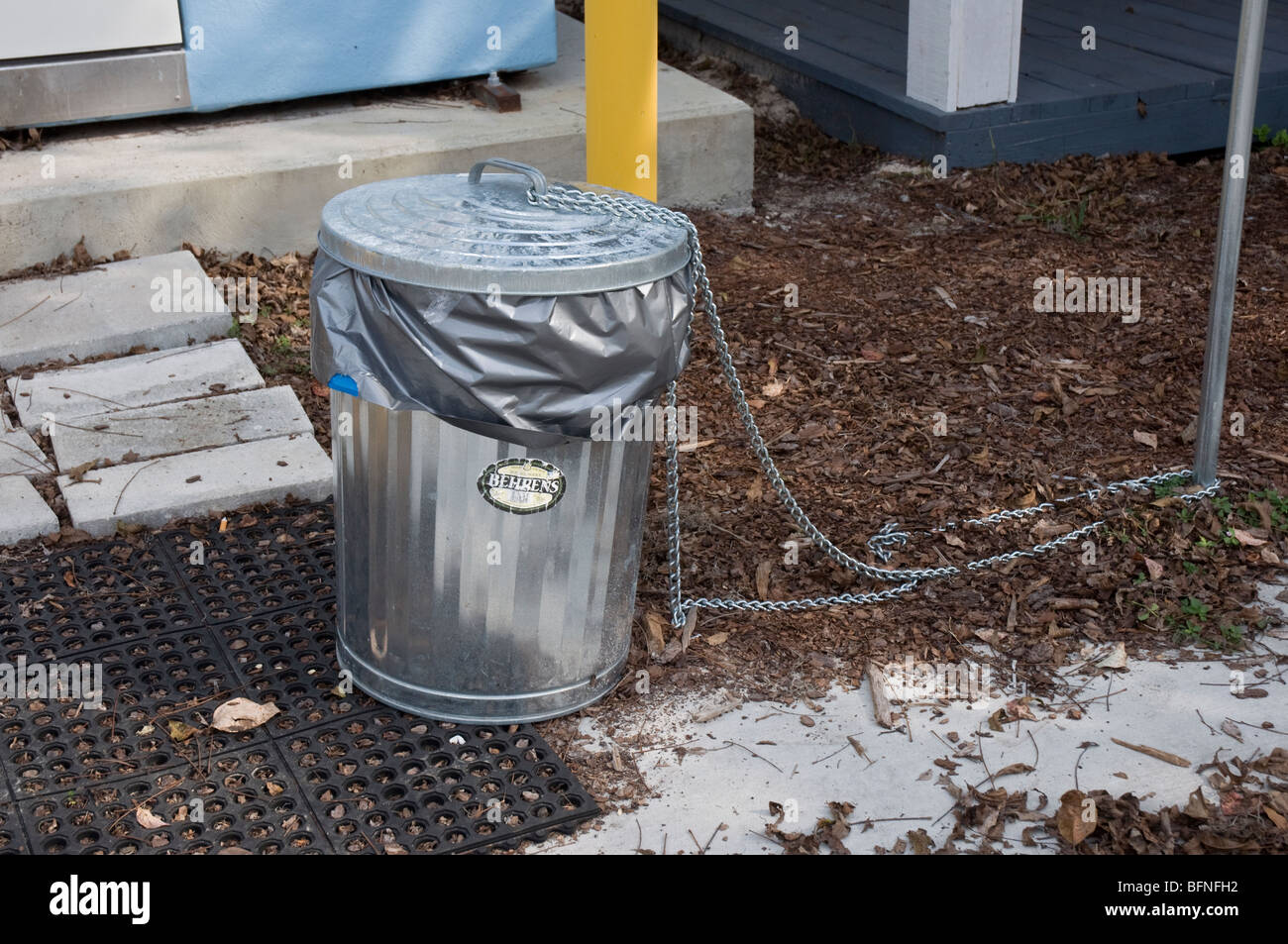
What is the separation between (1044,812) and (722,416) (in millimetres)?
2114

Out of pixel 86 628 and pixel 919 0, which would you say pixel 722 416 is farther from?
pixel 919 0

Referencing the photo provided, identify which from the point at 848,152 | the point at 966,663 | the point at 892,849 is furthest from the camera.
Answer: the point at 848,152

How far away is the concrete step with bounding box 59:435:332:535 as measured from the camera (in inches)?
163

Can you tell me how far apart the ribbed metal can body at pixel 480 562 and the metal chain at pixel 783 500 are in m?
0.32

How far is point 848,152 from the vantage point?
7219 mm

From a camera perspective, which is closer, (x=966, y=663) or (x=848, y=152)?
(x=966, y=663)

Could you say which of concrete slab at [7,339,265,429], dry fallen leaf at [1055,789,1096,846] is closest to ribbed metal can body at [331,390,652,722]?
dry fallen leaf at [1055,789,1096,846]

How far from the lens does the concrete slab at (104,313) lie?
16.4 feet

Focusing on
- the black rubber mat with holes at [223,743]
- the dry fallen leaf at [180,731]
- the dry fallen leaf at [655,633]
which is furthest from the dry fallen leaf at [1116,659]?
the dry fallen leaf at [180,731]

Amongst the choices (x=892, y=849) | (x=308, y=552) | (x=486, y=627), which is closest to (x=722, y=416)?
(x=308, y=552)

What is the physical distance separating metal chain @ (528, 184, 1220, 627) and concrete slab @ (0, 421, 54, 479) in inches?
79.8

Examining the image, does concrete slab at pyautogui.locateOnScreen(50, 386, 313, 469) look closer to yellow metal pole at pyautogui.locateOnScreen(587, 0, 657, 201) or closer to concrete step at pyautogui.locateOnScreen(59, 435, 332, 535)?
concrete step at pyautogui.locateOnScreen(59, 435, 332, 535)

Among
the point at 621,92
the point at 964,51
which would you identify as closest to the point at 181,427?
the point at 621,92

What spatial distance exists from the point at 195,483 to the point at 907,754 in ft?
7.61
